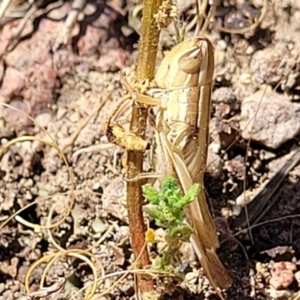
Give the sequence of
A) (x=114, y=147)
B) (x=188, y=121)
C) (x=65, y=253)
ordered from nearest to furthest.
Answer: (x=188, y=121) < (x=65, y=253) < (x=114, y=147)

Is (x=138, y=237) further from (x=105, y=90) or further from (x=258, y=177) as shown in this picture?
(x=105, y=90)

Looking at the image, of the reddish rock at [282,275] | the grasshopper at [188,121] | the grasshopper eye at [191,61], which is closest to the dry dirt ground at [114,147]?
the reddish rock at [282,275]

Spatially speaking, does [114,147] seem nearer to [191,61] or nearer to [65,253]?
[65,253]

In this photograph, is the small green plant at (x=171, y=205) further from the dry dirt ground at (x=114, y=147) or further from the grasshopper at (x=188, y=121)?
the dry dirt ground at (x=114, y=147)

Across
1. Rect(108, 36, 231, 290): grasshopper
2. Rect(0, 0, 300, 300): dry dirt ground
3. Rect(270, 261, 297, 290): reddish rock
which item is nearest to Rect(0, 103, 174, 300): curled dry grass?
Rect(0, 0, 300, 300): dry dirt ground

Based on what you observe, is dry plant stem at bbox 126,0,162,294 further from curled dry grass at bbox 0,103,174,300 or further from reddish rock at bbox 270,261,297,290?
reddish rock at bbox 270,261,297,290

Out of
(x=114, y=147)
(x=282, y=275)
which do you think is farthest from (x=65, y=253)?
(x=282, y=275)

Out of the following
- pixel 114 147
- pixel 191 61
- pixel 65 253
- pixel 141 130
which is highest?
pixel 191 61
